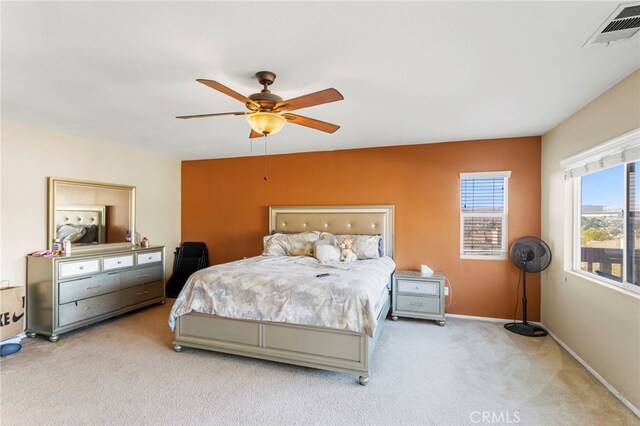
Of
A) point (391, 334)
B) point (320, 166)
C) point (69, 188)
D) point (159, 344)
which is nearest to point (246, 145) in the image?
point (320, 166)

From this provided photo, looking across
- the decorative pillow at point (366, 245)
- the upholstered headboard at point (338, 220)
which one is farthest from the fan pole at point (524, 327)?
the decorative pillow at point (366, 245)

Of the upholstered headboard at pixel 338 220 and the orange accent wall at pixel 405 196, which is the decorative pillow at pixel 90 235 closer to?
the orange accent wall at pixel 405 196

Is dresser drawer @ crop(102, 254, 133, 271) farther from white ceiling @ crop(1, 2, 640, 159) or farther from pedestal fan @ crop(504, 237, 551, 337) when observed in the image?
pedestal fan @ crop(504, 237, 551, 337)

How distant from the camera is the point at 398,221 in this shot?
451 cm

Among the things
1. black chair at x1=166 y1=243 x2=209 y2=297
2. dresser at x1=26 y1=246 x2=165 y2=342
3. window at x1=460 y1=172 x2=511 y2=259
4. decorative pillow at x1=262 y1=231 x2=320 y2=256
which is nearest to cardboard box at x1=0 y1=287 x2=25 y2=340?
dresser at x1=26 y1=246 x2=165 y2=342

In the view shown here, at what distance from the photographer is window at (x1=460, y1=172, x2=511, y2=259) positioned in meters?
4.10

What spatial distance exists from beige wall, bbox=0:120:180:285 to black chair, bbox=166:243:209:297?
678 mm

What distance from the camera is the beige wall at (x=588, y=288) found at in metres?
2.27

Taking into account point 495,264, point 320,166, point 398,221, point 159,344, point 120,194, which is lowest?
Result: point 159,344

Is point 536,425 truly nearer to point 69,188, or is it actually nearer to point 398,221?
point 398,221

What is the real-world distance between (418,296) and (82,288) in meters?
4.07

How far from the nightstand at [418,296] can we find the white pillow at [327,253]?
84cm

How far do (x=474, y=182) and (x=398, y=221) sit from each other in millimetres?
1134

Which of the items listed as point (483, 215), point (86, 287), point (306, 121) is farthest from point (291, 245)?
point (483, 215)
